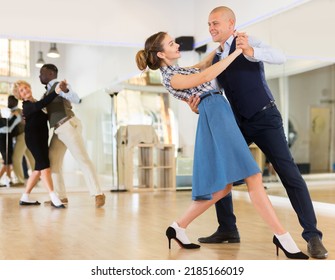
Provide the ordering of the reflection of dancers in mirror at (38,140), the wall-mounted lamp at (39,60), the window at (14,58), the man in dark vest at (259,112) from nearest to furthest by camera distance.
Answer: the man in dark vest at (259,112)
the reflection of dancers in mirror at (38,140)
the window at (14,58)
the wall-mounted lamp at (39,60)

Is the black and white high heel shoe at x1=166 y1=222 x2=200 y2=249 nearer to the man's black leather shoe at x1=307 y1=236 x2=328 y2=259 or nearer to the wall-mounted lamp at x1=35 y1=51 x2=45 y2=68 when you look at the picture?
the man's black leather shoe at x1=307 y1=236 x2=328 y2=259

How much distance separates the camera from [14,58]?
25.2 ft

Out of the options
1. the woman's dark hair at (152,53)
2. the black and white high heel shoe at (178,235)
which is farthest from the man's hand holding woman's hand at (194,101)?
the black and white high heel shoe at (178,235)

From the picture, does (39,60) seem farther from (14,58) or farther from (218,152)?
(218,152)

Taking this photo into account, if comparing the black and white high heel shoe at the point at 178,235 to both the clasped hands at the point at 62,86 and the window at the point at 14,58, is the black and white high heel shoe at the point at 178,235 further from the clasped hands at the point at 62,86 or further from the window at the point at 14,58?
the window at the point at 14,58

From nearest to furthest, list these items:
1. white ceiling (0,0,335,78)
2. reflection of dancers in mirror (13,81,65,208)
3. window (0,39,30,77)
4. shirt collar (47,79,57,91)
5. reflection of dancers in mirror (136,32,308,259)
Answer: reflection of dancers in mirror (136,32,308,259) < reflection of dancers in mirror (13,81,65,208) < shirt collar (47,79,57,91) < white ceiling (0,0,335,78) < window (0,39,30,77)

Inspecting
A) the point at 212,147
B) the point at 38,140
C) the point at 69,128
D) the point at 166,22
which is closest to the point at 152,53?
the point at 212,147

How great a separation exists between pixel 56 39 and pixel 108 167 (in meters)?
2.03

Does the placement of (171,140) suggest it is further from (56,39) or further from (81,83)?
(56,39)

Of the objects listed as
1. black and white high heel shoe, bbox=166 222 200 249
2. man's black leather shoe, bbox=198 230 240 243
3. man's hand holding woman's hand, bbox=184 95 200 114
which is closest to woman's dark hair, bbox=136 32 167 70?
man's hand holding woman's hand, bbox=184 95 200 114

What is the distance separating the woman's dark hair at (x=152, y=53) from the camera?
2902mm

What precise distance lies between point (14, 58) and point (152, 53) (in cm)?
522

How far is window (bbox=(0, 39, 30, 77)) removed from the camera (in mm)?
7559

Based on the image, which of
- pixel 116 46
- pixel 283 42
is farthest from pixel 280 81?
pixel 116 46
